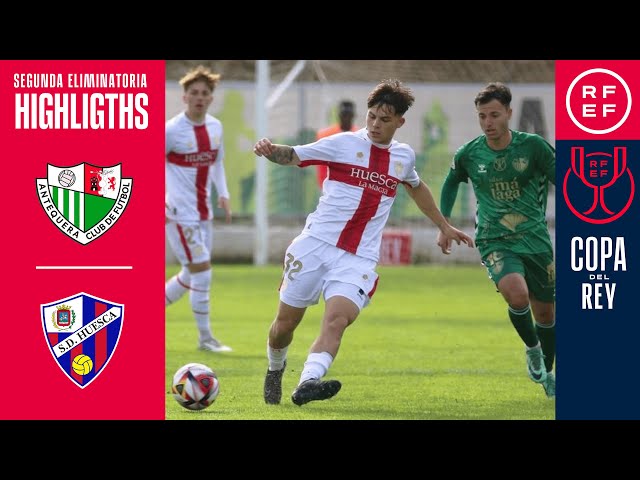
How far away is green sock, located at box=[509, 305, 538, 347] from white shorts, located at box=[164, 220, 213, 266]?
11.4 ft

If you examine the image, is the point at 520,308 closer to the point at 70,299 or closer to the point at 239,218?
the point at 70,299

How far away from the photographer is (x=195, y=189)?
1123 centimetres

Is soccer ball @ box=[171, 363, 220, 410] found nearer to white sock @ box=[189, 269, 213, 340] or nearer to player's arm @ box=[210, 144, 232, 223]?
white sock @ box=[189, 269, 213, 340]

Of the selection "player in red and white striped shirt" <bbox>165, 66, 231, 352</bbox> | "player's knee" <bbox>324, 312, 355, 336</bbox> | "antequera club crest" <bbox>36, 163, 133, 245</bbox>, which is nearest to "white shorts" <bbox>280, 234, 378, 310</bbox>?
"player's knee" <bbox>324, 312, 355, 336</bbox>

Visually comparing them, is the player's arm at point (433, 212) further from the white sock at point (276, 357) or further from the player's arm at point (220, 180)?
the player's arm at point (220, 180)

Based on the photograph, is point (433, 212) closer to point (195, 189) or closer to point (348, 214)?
point (348, 214)

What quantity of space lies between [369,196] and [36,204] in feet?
6.86

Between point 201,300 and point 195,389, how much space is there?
11.4 ft

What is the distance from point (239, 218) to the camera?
21.3 meters

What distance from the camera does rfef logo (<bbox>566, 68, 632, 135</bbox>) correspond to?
293 inches

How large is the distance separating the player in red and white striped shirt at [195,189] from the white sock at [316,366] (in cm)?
351

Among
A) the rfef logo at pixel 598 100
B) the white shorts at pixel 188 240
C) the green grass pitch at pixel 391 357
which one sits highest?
the rfef logo at pixel 598 100

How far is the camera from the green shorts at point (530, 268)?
340 inches

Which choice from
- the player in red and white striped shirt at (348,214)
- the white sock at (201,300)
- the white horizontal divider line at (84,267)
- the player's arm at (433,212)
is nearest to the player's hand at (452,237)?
the player's arm at (433,212)
